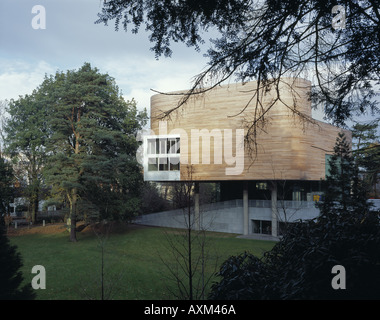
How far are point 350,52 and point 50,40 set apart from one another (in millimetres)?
7827

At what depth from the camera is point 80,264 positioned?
17.1m

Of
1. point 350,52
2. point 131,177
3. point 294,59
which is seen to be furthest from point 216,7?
point 131,177

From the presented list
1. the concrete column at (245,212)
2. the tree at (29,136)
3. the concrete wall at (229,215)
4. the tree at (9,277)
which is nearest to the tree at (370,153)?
the tree at (9,277)

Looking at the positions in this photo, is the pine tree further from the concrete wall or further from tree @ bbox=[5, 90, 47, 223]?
tree @ bbox=[5, 90, 47, 223]

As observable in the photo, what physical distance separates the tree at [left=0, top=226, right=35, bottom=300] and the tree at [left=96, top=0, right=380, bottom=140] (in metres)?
4.76

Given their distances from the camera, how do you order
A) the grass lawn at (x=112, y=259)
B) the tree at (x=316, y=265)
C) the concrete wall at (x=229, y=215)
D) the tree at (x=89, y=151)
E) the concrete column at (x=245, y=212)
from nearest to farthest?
the tree at (x=316, y=265) < the grass lawn at (x=112, y=259) < the tree at (x=89, y=151) < the concrete wall at (x=229, y=215) < the concrete column at (x=245, y=212)

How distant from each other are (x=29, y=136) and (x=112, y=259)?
16678 millimetres

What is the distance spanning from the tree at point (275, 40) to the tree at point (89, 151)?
735 inches

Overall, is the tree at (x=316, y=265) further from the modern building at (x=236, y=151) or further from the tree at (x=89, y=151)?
the tree at (x=89, y=151)

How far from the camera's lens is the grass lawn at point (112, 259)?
12.4 m

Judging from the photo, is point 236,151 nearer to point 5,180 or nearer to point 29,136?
point 5,180

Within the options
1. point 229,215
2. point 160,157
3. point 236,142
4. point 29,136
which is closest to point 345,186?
point 236,142
